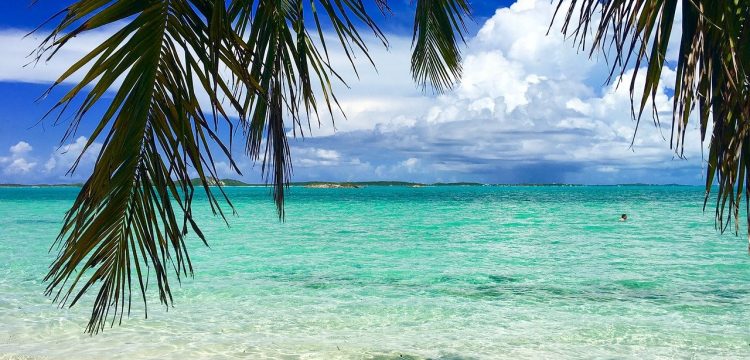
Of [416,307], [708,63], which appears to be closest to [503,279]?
[416,307]

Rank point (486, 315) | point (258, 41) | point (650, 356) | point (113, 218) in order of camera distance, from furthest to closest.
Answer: point (486, 315), point (650, 356), point (258, 41), point (113, 218)

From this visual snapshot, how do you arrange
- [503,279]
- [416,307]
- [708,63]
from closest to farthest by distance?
[708,63], [416,307], [503,279]

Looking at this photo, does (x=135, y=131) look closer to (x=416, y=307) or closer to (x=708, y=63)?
(x=708, y=63)

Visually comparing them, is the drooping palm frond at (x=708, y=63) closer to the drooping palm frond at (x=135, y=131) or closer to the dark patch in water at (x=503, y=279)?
the drooping palm frond at (x=135, y=131)

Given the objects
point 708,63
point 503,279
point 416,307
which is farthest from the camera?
point 503,279

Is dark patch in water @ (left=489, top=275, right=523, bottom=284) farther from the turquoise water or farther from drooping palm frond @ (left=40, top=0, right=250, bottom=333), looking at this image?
drooping palm frond @ (left=40, top=0, right=250, bottom=333)

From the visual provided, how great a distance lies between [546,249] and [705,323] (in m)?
9.32

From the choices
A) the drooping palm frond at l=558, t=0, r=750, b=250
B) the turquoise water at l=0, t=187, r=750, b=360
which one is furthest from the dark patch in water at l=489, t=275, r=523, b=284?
the drooping palm frond at l=558, t=0, r=750, b=250

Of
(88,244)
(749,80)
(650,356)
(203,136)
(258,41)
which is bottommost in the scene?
(650,356)

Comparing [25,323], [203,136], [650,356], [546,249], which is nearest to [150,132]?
[203,136]

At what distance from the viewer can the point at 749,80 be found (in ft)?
5.86

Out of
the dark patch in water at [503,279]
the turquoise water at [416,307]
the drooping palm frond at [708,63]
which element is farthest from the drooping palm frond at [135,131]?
the dark patch in water at [503,279]

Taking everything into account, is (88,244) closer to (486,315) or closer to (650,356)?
(650,356)

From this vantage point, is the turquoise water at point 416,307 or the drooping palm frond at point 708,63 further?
the turquoise water at point 416,307
